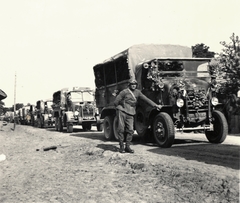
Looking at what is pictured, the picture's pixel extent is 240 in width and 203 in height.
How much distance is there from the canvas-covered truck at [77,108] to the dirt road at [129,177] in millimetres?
10500

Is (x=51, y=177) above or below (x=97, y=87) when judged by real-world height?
below

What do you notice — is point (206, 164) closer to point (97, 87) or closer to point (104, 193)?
point (104, 193)

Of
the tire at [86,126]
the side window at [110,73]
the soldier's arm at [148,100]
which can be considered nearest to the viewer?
the soldier's arm at [148,100]

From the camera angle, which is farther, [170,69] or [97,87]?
[97,87]

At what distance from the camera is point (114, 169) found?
22.6ft

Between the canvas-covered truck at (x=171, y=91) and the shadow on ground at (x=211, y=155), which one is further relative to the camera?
the canvas-covered truck at (x=171, y=91)

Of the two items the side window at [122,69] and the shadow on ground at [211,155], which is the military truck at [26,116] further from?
the shadow on ground at [211,155]

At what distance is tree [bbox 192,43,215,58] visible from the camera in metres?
A: 37.1

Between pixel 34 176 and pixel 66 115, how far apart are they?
13053 mm

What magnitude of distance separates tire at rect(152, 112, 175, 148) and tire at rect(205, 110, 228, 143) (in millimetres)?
1527

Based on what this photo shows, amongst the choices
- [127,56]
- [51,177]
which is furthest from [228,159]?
[127,56]

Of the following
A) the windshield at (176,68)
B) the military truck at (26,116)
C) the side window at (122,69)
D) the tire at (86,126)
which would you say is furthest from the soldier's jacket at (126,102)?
the military truck at (26,116)

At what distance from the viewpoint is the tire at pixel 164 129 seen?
8.80 m

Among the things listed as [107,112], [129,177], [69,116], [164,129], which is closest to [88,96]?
[69,116]
